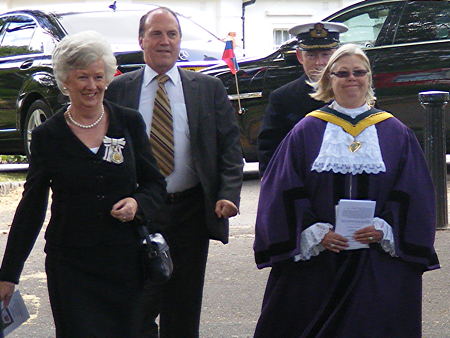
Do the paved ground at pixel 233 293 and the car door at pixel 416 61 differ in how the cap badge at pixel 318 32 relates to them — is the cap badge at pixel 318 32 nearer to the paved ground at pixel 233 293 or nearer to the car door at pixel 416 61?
the paved ground at pixel 233 293

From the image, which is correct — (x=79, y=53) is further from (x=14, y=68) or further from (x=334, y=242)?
(x=14, y=68)

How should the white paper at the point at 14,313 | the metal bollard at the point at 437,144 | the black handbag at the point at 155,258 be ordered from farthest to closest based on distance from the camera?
the metal bollard at the point at 437,144, the black handbag at the point at 155,258, the white paper at the point at 14,313

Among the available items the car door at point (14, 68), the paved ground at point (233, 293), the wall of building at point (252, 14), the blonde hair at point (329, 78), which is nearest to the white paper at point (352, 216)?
the blonde hair at point (329, 78)

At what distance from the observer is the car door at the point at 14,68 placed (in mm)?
13789

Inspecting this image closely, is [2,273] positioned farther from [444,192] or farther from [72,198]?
[444,192]

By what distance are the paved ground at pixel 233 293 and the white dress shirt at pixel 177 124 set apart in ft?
5.13

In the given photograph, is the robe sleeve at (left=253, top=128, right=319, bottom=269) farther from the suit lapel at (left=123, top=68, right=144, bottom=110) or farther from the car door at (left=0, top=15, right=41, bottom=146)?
the car door at (left=0, top=15, right=41, bottom=146)

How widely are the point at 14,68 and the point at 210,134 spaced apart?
8312mm

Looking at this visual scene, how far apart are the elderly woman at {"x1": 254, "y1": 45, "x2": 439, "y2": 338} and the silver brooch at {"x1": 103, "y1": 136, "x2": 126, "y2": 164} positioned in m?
0.79

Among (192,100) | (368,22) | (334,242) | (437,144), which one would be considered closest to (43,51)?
(368,22)

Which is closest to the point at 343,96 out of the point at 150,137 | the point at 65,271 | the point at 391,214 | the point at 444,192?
the point at 391,214

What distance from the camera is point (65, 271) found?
507cm

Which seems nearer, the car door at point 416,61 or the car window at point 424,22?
the car door at point 416,61

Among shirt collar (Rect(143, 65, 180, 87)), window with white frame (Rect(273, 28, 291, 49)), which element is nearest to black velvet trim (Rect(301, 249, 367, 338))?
shirt collar (Rect(143, 65, 180, 87))
